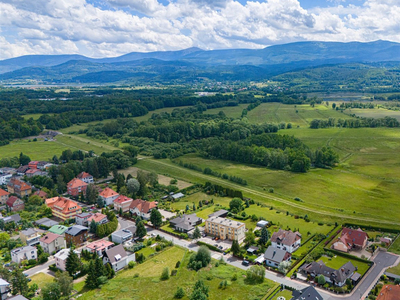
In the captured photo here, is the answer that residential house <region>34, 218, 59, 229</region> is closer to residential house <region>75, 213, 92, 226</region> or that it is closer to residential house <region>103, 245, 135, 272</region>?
residential house <region>75, 213, 92, 226</region>

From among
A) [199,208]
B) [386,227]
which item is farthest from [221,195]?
[386,227]

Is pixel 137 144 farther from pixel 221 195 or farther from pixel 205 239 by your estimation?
pixel 205 239

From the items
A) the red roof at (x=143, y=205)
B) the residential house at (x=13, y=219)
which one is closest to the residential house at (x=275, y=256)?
the red roof at (x=143, y=205)

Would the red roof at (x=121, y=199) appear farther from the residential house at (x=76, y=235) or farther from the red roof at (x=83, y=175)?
the red roof at (x=83, y=175)

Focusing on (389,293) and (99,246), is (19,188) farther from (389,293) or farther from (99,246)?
(389,293)

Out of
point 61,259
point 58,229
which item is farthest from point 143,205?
point 61,259

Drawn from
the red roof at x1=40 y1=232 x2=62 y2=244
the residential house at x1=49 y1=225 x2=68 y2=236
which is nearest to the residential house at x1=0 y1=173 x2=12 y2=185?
the residential house at x1=49 y1=225 x2=68 y2=236
